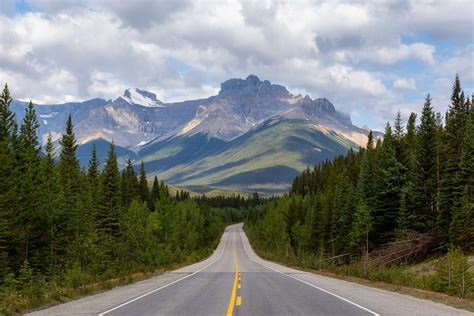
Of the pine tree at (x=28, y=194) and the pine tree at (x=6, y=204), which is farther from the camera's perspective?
the pine tree at (x=28, y=194)

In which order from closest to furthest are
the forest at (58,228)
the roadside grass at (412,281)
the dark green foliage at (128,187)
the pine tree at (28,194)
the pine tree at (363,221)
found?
the roadside grass at (412,281) → the forest at (58,228) → the pine tree at (28,194) → the pine tree at (363,221) → the dark green foliage at (128,187)

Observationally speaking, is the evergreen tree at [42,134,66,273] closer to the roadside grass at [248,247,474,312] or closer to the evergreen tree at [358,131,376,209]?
the roadside grass at [248,247,474,312]

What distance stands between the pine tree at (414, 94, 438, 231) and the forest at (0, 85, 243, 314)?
2752 cm

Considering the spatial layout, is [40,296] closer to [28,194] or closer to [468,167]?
[28,194]

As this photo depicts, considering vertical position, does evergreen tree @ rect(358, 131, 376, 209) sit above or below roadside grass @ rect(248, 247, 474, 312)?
above

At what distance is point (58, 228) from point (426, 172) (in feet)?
128

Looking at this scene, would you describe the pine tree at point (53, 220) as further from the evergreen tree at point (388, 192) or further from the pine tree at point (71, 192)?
the evergreen tree at point (388, 192)

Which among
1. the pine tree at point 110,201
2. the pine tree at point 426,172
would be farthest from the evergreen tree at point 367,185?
the pine tree at point 110,201

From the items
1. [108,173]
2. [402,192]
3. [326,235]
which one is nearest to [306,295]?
[402,192]

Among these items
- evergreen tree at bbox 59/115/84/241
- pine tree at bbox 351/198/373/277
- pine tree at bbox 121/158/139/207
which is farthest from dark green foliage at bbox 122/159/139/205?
pine tree at bbox 351/198/373/277

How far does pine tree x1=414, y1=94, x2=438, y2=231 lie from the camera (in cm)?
4750

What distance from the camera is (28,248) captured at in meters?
43.5

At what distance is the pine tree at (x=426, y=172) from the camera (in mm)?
47500

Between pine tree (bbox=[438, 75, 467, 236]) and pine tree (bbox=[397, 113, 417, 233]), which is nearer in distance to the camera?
pine tree (bbox=[438, 75, 467, 236])
